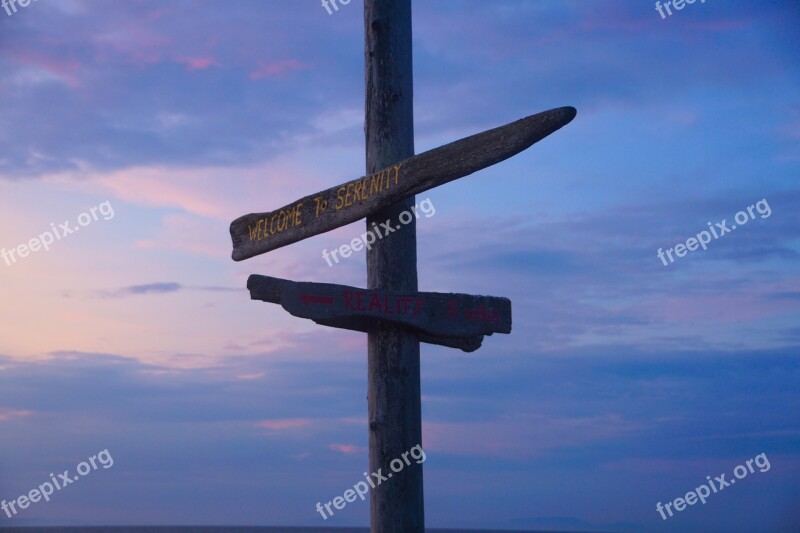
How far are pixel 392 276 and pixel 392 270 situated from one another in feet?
0.16

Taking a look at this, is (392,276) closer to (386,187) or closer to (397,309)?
(397,309)

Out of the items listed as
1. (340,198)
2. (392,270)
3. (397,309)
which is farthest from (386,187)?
(397,309)

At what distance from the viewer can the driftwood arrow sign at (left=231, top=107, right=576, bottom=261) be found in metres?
6.43

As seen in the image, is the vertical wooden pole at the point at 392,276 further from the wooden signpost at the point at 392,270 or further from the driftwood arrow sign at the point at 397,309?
the driftwood arrow sign at the point at 397,309

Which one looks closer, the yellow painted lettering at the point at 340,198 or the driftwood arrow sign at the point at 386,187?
the driftwood arrow sign at the point at 386,187

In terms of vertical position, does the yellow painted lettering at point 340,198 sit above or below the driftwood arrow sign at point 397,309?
above

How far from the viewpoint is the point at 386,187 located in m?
6.92

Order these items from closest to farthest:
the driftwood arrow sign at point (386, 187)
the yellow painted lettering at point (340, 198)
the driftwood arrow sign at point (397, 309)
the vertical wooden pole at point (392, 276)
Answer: the driftwood arrow sign at point (386, 187)
the driftwood arrow sign at point (397, 309)
the vertical wooden pole at point (392, 276)
the yellow painted lettering at point (340, 198)

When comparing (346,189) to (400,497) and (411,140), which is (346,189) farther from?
(400,497)

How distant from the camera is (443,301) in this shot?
693 cm

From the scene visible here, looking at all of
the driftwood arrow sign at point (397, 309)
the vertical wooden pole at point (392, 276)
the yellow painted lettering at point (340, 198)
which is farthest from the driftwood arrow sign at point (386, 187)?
the driftwood arrow sign at point (397, 309)

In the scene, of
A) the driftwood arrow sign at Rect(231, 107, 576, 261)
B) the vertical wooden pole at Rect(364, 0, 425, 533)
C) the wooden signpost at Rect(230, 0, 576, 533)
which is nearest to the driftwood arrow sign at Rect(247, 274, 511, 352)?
the wooden signpost at Rect(230, 0, 576, 533)

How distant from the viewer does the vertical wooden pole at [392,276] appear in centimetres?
687

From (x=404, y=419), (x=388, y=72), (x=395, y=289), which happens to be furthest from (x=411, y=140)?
(x=404, y=419)
